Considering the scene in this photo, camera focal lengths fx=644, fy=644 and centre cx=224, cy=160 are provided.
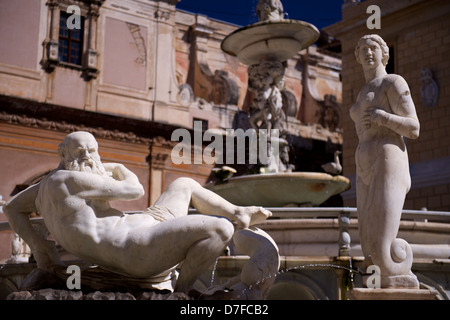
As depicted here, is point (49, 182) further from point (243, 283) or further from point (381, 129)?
point (381, 129)

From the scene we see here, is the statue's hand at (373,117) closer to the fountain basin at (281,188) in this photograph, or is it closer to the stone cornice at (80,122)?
the fountain basin at (281,188)

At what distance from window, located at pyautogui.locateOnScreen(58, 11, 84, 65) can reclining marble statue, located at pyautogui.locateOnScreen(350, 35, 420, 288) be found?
54.5 ft

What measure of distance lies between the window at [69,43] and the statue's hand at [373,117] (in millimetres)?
16596

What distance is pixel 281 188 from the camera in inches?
331

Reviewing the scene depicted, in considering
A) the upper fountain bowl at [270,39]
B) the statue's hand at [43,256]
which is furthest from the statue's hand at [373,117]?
the upper fountain bowl at [270,39]

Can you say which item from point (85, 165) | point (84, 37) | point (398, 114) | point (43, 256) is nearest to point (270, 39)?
point (398, 114)

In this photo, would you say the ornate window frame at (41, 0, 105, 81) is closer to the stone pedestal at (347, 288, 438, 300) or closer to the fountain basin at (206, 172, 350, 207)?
the fountain basin at (206, 172, 350, 207)

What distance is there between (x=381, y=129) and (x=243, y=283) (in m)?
1.84

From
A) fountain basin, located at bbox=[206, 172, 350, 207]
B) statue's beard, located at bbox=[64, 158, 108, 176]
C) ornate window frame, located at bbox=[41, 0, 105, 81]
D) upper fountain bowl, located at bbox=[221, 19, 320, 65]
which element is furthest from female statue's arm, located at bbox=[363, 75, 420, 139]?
ornate window frame, located at bbox=[41, 0, 105, 81]

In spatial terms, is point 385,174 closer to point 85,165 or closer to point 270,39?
point 85,165

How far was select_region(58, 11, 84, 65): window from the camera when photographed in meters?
20.2

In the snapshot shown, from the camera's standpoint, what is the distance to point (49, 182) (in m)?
3.83

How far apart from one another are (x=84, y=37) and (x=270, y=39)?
39.8 feet
